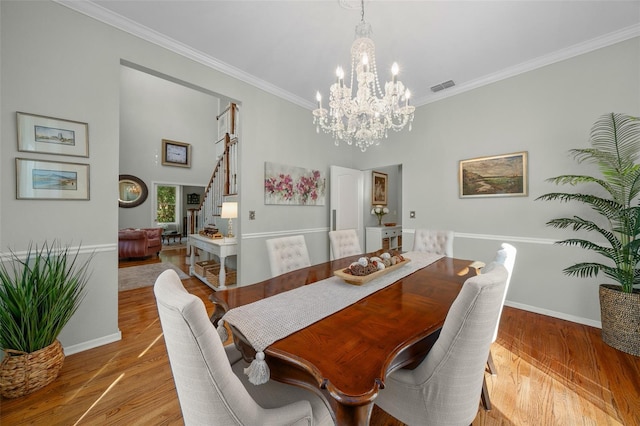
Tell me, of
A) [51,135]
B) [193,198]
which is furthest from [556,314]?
[193,198]

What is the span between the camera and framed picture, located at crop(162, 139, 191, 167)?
24.2 feet

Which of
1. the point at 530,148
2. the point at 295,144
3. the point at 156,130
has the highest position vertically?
the point at 156,130

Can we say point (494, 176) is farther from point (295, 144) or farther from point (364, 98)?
point (295, 144)

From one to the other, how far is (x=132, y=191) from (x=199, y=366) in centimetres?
826

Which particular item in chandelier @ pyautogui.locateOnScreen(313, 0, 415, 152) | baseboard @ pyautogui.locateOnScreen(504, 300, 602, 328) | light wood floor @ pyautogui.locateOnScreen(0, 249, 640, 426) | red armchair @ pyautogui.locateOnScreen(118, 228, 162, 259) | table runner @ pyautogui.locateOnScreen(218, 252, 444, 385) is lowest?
light wood floor @ pyautogui.locateOnScreen(0, 249, 640, 426)

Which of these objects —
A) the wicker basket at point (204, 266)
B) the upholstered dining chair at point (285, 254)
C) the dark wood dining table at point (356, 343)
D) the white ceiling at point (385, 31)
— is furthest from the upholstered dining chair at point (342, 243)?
the wicker basket at point (204, 266)

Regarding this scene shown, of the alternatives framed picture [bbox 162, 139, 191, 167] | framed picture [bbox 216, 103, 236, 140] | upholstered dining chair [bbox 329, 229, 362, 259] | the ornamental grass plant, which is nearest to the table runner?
upholstered dining chair [bbox 329, 229, 362, 259]

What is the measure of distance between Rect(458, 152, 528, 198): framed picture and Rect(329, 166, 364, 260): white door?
172cm

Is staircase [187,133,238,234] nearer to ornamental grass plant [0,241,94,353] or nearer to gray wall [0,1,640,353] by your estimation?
gray wall [0,1,640,353]

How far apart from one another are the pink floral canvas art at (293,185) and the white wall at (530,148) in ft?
5.36

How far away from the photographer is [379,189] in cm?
560

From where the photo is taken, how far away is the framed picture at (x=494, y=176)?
2.79 m

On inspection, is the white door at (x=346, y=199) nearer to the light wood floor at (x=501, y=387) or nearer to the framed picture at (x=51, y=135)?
the light wood floor at (x=501, y=387)

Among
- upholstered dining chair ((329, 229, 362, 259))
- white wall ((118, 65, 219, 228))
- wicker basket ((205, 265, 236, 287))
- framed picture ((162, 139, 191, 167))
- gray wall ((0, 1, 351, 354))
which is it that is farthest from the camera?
framed picture ((162, 139, 191, 167))
